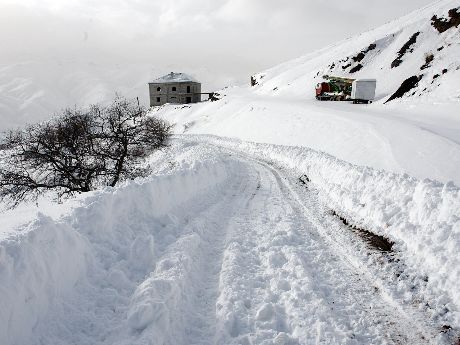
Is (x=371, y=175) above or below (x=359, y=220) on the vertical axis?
above

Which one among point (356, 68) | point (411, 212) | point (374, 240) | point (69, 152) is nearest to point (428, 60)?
point (356, 68)

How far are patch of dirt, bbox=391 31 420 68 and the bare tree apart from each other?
109 ft

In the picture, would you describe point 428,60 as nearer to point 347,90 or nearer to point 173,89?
point 347,90

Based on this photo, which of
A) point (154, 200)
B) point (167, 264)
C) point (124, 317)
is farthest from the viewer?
point (154, 200)

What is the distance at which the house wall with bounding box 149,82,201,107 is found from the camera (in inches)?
3048

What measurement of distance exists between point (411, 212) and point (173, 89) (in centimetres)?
7432

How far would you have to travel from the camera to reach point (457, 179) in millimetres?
13211

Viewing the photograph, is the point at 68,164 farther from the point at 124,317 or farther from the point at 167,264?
the point at 124,317

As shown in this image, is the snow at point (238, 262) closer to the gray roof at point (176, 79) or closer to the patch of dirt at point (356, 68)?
the patch of dirt at point (356, 68)

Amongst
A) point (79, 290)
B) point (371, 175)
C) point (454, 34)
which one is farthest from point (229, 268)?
point (454, 34)

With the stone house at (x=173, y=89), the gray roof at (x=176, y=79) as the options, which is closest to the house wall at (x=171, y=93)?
the stone house at (x=173, y=89)

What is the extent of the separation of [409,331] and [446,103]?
24.4 metres

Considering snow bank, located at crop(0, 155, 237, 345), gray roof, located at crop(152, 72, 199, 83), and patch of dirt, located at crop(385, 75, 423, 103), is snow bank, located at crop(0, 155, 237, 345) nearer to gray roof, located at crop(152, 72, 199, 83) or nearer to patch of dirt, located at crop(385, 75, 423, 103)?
patch of dirt, located at crop(385, 75, 423, 103)

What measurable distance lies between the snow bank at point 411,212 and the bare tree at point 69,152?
11.2m
